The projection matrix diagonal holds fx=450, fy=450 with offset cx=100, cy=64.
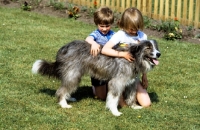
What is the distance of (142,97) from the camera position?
679 cm

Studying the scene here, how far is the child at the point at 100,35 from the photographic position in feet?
21.0

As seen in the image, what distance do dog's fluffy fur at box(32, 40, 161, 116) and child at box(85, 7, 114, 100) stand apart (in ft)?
0.39

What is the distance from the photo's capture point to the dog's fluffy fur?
621cm

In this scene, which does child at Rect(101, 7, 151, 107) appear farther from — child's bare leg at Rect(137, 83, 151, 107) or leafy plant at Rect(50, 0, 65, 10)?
leafy plant at Rect(50, 0, 65, 10)

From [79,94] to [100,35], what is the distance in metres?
1.12

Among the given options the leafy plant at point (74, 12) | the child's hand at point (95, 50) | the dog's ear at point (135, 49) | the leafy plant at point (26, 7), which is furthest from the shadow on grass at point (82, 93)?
the leafy plant at point (26, 7)

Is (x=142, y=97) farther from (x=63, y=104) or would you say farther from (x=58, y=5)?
(x=58, y=5)

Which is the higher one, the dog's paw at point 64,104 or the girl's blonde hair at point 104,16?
the girl's blonde hair at point 104,16

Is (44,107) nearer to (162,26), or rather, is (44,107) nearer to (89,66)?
(89,66)

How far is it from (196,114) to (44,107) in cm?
217

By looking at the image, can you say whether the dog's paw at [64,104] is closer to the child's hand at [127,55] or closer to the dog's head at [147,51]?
the child's hand at [127,55]

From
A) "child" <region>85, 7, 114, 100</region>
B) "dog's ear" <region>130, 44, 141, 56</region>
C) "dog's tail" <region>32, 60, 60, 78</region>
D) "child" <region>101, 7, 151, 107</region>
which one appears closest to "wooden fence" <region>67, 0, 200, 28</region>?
"child" <region>85, 7, 114, 100</region>

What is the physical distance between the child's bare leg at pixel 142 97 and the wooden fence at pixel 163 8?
5383 mm

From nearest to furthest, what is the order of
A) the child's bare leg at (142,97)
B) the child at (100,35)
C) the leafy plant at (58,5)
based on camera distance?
1. the child at (100,35)
2. the child's bare leg at (142,97)
3. the leafy plant at (58,5)
